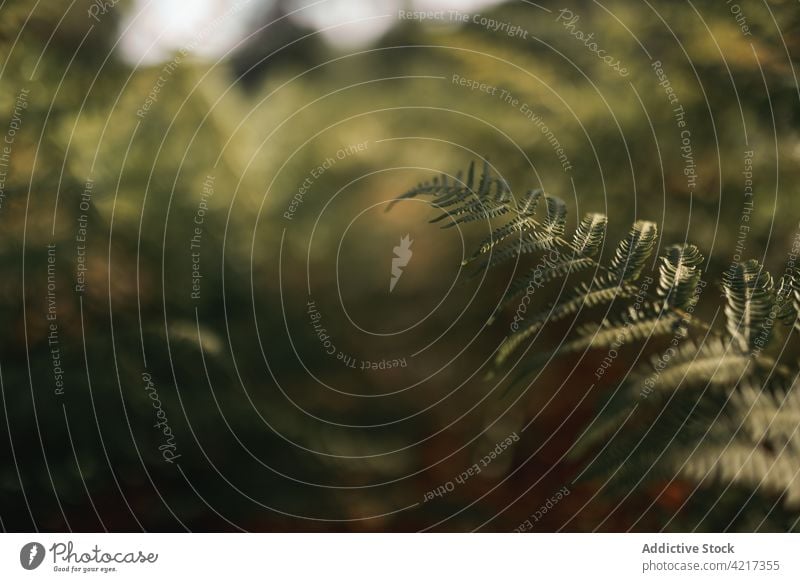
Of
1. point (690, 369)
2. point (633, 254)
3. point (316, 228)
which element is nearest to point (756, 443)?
point (690, 369)

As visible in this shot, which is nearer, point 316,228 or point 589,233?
point 589,233

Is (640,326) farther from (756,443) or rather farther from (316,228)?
(316,228)

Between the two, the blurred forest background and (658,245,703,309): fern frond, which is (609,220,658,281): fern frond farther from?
the blurred forest background

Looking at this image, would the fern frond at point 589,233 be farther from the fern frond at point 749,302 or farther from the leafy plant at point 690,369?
the fern frond at point 749,302

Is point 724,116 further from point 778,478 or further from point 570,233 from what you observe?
point 778,478

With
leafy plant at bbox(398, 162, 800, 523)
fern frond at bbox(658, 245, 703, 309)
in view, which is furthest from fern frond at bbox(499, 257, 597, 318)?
fern frond at bbox(658, 245, 703, 309)
